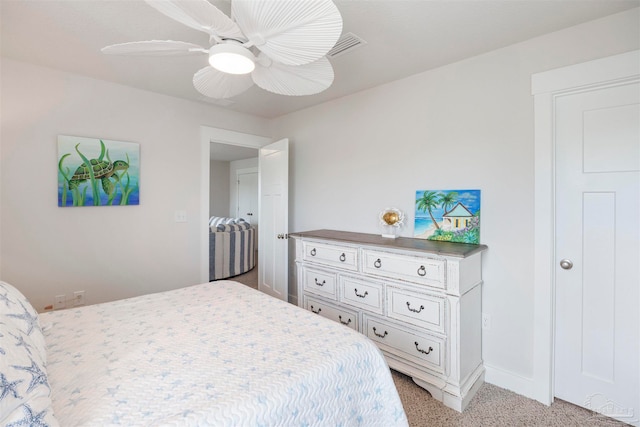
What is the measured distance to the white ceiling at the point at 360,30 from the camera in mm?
1655

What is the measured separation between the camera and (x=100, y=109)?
2.68m

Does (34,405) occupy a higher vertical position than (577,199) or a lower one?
lower

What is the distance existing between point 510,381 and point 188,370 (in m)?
2.13

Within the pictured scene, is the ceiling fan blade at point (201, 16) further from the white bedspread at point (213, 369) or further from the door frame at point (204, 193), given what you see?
the door frame at point (204, 193)

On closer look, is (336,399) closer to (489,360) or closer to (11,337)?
(11,337)

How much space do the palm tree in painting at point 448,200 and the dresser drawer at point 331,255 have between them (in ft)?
2.51

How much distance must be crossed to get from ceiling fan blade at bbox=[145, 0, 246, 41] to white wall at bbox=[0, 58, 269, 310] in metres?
2.03

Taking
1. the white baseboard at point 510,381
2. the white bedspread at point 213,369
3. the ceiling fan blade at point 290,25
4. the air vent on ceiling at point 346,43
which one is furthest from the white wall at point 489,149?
the ceiling fan blade at point 290,25

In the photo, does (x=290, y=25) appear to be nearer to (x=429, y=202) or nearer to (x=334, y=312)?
(x=429, y=202)

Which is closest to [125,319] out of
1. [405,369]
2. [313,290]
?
[313,290]

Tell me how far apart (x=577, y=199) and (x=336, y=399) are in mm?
1907

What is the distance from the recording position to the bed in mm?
862

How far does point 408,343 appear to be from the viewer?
210 cm

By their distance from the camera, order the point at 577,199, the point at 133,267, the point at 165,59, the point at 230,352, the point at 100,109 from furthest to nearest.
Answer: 1. the point at 133,267
2. the point at 100,109
3. the point at 165,59
4. the point at 577,199
5. the point at 230,352
